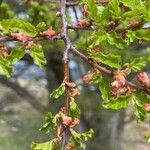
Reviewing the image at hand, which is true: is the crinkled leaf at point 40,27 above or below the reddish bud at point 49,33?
above

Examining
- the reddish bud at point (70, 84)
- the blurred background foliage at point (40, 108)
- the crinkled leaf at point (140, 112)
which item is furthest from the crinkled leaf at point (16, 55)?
the blurred background foliage at point (40, 108)

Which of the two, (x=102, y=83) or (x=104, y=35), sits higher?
(x=104, y=35)

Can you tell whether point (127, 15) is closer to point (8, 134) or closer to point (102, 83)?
point (102, 83)

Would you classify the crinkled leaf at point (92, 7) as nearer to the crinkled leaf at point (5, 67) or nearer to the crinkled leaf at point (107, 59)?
the crinkled leaf at point (107, 59)

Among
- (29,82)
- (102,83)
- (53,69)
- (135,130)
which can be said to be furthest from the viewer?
(135,130)

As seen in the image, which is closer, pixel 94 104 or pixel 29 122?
pixel 94 104

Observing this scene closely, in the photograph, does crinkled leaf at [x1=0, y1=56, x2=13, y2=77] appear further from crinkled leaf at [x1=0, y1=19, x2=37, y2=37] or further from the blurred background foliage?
the blurred background foliage

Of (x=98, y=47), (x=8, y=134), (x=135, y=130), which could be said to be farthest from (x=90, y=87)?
(x=98, y=47)
